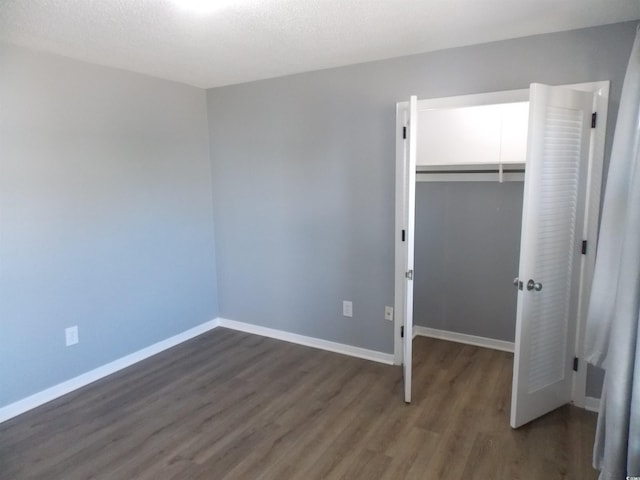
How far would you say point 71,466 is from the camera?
7.36ft

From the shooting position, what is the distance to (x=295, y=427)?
8.38 ft

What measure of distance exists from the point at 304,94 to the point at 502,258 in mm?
2165

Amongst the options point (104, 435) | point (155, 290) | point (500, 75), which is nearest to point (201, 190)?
point (155, 290)

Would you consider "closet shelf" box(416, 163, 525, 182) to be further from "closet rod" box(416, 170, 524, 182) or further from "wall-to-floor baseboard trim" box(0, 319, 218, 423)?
"wall-to-floor baseboard trim" box(0, 319, 218, 423)

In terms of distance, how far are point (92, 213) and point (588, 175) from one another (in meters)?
3.37

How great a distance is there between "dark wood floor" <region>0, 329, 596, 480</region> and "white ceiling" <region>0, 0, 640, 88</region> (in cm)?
236

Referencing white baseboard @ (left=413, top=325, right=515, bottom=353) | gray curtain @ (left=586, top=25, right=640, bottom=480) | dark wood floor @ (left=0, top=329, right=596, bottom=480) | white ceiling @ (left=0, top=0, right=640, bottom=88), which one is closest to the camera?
gray curtain @ (left=586, top=25, right=640, bottom=480)

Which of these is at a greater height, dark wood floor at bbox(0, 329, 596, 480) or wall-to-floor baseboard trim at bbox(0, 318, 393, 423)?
wall-to-floor baseboard trim at bbox(0, 318, 393, 423)

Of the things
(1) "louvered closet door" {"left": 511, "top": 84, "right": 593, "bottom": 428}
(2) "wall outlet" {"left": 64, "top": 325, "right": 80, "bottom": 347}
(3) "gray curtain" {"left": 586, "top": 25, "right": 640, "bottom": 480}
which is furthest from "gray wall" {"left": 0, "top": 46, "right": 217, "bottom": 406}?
(3) "gray curtain" {"left": 586, "top": 25, "right": 640, "bottom": 480}

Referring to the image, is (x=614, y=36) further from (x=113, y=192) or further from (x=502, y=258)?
(x=113, y=192)

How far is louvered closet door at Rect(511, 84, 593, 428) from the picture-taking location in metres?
2.28

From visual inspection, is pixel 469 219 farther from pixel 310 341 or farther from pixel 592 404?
pixel 310 341

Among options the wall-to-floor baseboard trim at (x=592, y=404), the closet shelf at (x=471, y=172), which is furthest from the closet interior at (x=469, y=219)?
the wall-to-floor baseboard trim at (x=592, y=404)

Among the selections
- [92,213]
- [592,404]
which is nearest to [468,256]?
[592,404]
